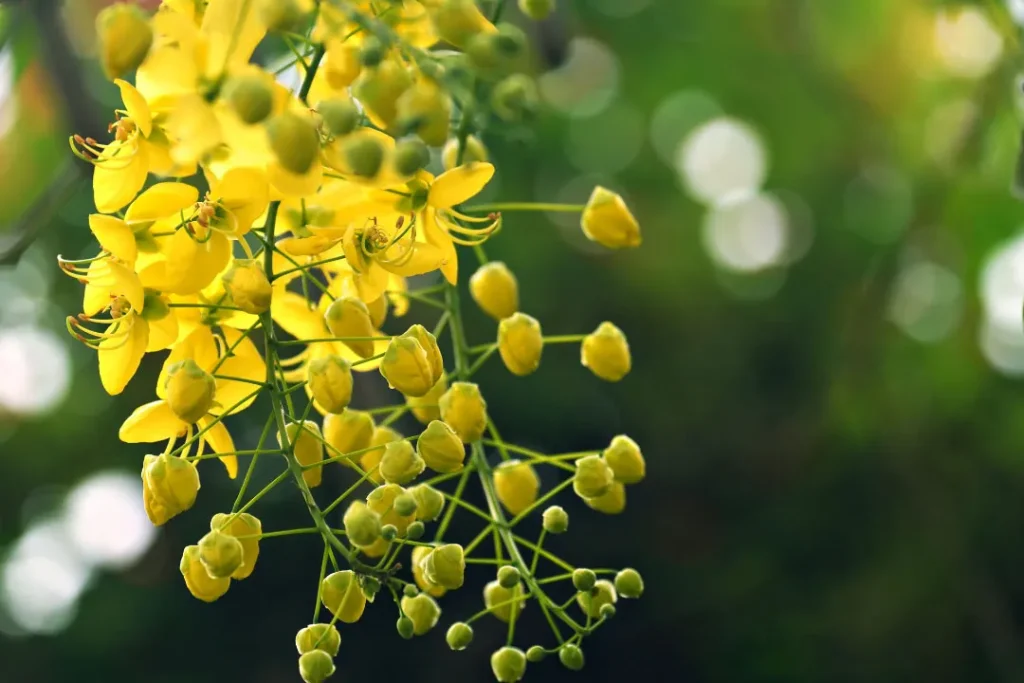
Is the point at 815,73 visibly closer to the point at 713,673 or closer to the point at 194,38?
the point at 713,673

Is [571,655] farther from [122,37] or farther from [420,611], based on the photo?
[122,37]

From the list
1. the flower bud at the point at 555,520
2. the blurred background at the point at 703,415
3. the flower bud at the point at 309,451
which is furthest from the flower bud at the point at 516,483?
the blurred background at the point at 703,415

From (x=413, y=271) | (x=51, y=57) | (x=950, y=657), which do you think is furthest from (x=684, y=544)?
(x=413, y=271)

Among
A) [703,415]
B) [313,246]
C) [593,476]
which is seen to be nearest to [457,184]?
[313,246]

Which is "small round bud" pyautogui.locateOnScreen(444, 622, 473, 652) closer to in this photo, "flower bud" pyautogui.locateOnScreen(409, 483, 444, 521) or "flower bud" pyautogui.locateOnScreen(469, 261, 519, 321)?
"flower bud" pyautogui.locateOnScreen(409, 483, 444, 521)

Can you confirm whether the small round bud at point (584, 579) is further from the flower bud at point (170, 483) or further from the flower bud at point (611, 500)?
the flower bud at point (170, 483)

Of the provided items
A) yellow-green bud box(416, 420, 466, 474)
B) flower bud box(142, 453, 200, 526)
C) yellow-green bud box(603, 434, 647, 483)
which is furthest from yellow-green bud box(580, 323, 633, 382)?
flower bud box(142, 453, 200, 526)
